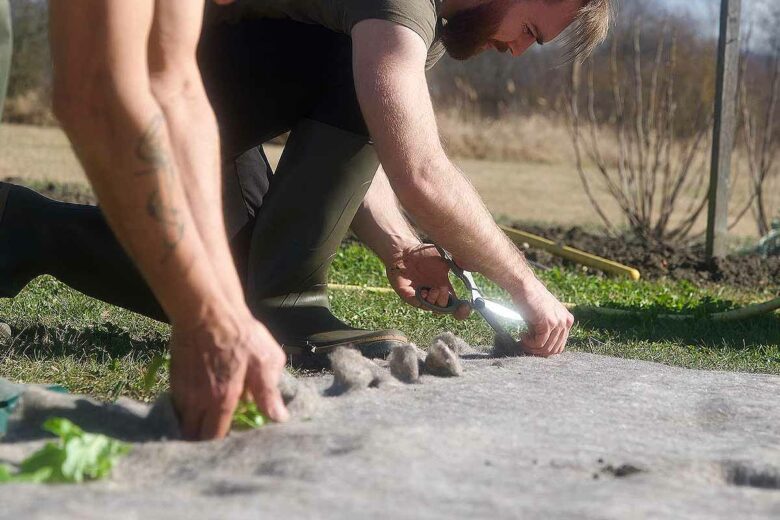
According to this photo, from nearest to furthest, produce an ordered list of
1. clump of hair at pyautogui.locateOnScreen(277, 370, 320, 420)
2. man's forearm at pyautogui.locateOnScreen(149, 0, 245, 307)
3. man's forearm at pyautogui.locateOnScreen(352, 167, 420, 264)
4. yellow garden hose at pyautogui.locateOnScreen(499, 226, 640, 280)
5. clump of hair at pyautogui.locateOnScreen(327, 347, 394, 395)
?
man's forearm at pyautogui.locateOnScreen(149, 0, 245, 307) → clump of hair at pyautogui.locateOnScreen(277, 370, 320, 420) → clump of hair at pyautogui.locateOnScreen(327, 347, 394, 395) → man's forearm at pyautogui.locateOnScreen(352, 167, 420, 264) → yellow garden hose at pyautogui.locateOnScreen(499, 226, 640, 280)

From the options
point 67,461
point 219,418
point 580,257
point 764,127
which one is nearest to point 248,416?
point 219,418

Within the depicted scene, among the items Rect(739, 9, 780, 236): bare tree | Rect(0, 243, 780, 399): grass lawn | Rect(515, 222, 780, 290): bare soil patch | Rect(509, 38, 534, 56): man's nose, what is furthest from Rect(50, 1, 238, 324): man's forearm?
Rect(739, 9, 780, 236): bare tree

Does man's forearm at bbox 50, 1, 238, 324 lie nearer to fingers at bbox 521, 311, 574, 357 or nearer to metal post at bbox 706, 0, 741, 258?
fingers at bbox 521, 311, 574, 357

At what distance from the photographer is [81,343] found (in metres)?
3.21

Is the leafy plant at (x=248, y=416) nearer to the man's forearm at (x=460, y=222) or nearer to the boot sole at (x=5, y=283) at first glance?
the man's forearm at (x=460, y=222)

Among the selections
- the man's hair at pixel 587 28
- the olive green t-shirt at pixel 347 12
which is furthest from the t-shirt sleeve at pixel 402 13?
the man's hair at pixel 587 28

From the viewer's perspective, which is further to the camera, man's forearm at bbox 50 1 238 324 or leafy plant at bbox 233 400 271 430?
leafy plant at bbox 233 400 271 430

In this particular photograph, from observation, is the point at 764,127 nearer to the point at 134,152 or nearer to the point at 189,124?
the point at 189,124

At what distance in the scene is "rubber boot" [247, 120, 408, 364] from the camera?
10.4ft

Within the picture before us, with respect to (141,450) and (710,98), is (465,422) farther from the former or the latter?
(710,98)

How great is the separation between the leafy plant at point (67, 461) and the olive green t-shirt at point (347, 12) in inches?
56.4

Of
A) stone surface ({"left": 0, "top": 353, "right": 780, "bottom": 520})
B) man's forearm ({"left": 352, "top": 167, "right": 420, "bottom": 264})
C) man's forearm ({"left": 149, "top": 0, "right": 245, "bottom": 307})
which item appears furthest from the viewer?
man's forearm ({"left": 352, "top": 167, "right": 420, "bottom": 264})

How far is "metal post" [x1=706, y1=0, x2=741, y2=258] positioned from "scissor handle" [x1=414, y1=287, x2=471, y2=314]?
3643 millimetres

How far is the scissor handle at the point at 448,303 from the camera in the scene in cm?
323
